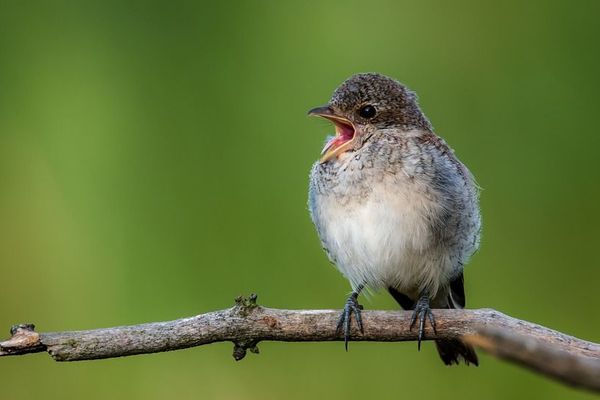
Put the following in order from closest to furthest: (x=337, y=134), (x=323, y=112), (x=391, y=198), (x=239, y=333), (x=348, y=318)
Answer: (x=239, y=333) < (x=348, y=318) < (x=391, y=198) < (x=323, y=112) < (x=337, y=134)

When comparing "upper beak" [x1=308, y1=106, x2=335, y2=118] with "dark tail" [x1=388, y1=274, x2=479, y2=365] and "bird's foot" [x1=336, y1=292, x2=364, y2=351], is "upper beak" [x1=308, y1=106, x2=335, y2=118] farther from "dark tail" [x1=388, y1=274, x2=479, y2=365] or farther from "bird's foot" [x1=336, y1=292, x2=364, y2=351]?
"dark tail" [x1=388, y1=274, x2=479, y2=365]

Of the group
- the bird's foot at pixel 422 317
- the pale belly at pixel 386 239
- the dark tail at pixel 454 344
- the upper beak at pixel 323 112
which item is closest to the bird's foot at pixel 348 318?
the bird's foot at pixel 422 317

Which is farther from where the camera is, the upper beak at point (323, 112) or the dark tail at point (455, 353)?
the dark tail at point (455, 353)

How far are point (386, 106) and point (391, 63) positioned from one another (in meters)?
0.93

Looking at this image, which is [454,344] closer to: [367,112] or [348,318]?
[348,318]

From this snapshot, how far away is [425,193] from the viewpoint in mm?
3564

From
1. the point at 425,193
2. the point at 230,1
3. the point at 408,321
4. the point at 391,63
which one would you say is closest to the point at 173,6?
the point at 230,1

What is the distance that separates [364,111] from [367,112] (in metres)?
0.02

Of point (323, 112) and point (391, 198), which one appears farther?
point (323, 112)

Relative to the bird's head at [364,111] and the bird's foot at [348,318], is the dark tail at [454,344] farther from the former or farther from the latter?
the bird's head at [364,111]

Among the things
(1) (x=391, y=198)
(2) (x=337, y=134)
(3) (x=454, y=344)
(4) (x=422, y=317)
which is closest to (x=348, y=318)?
(4) (x=422, y=317)

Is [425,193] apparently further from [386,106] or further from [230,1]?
[230,1]

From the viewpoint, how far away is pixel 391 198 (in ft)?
11.6

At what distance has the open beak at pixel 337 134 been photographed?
146 inches
